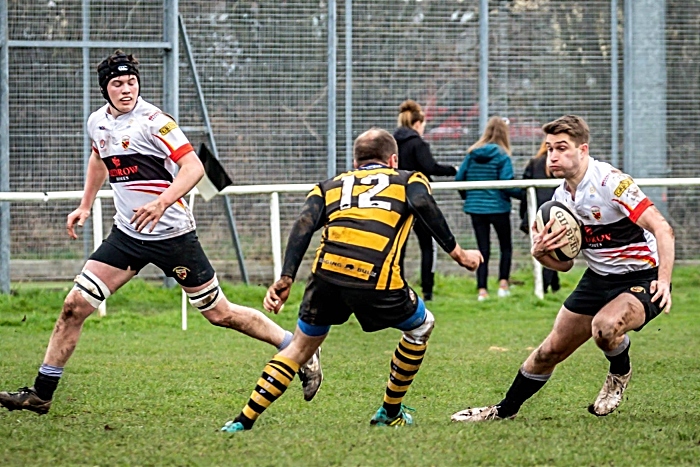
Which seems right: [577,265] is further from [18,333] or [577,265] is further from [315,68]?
[18,333]

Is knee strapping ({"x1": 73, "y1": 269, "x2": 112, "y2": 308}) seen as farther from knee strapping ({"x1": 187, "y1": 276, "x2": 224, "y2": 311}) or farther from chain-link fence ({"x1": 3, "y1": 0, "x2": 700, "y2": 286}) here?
chain-link fence ({"x1": 3, "y1": 0, "x2": 700, "y2": 286})

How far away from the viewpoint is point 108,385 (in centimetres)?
792

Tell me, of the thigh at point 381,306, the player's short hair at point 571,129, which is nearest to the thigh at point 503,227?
the player's short hair at point 571,129

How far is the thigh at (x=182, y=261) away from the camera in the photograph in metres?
6.96

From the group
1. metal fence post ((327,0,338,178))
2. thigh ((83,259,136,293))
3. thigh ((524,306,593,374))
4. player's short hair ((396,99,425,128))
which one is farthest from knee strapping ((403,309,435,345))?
metal fence post ((327,0,338,178))

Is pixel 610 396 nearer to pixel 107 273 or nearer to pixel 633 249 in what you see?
pixel 633 249

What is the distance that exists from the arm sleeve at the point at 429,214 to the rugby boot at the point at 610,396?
1330 mm

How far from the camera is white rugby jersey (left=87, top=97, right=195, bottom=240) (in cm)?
691

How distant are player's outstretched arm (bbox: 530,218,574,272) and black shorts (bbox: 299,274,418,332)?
0.81 metres

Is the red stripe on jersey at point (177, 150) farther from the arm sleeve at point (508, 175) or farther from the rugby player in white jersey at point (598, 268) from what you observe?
the arm sleeve at point (508, 175)

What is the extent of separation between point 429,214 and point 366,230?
34cm

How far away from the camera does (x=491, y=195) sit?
1330 centimetres

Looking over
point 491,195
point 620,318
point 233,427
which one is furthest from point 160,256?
point 491,195

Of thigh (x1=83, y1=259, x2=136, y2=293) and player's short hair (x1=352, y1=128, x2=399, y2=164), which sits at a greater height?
player's short hair (x1=352, y1=128, x2=399, y2=164)
